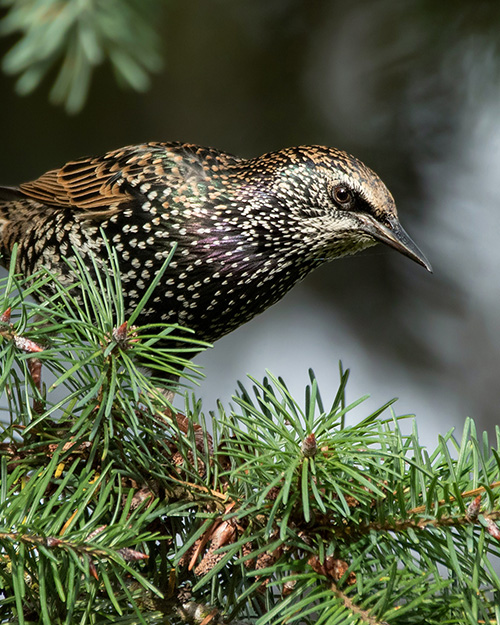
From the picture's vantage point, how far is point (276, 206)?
→ 1.37m

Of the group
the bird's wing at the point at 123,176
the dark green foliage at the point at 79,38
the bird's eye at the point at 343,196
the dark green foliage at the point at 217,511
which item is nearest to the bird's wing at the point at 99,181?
the bird's wing at the point at 123,176

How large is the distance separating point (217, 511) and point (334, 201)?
753 mm

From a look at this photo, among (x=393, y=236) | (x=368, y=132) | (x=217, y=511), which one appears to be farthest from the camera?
(x=368, y=132)

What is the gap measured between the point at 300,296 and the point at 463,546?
5.95ft

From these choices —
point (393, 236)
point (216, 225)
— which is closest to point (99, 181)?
point (216, 225)

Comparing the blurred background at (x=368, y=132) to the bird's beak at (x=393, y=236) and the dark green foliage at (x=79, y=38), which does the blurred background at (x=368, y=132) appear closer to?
the dark green foliage at (x=79, y=38)

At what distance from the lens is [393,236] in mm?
1312

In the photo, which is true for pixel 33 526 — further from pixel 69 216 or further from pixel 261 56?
pixel 261 56

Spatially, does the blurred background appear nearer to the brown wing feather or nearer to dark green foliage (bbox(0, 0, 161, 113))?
dark green foliage (bbox(0, 0, 161, 113))

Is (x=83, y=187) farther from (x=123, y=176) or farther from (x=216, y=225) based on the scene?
(x=216, y=225)

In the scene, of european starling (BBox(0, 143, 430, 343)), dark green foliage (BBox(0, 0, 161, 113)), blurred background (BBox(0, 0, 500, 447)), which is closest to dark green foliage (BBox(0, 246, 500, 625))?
european starling (BBox(0, 143, 430, 343))

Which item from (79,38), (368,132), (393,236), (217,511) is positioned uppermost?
(368,132)

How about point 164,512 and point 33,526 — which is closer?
point 33,526

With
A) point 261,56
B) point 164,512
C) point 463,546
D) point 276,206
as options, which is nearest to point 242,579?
point 164,512
